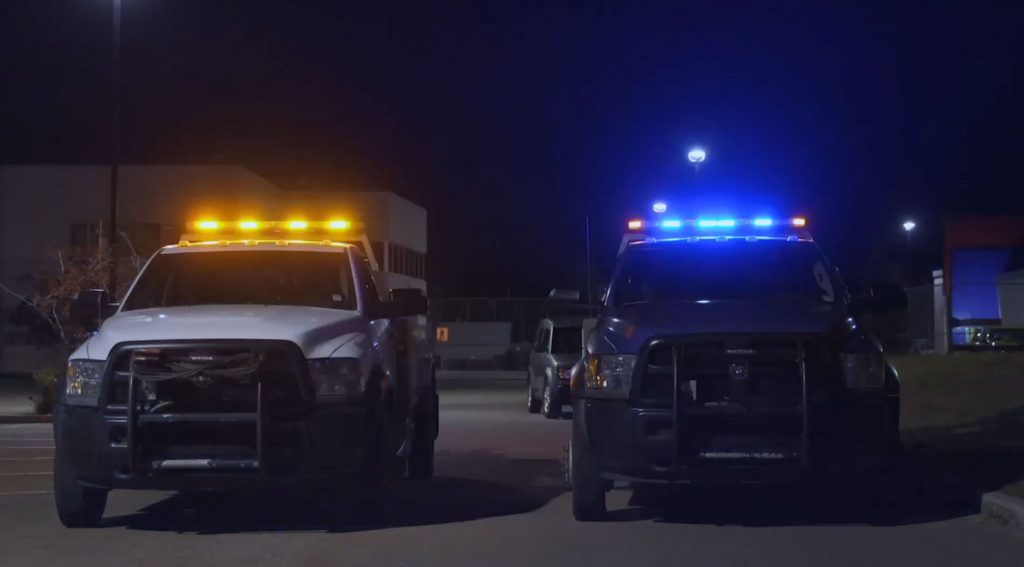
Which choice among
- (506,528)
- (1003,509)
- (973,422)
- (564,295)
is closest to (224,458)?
(506,528)

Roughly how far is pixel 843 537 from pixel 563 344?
549 inches

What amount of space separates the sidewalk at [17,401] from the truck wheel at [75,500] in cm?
1418

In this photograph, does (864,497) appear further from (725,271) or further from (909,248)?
(909,248)

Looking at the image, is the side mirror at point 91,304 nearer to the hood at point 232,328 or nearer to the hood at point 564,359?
the hood at point 232,328

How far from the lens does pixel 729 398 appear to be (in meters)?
9.72

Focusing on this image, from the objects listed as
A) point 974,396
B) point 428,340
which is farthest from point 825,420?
point 974,396

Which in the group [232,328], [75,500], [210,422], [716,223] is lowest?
[75,500]

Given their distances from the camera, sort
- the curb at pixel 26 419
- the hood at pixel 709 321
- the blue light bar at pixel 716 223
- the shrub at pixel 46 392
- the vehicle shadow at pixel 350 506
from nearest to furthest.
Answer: the hood at pixel 709 321
the vehicle shadow at pixel 350 506
the blue light bar at pixel 716 223
the curb at pixel 26 419
the shrub at pixel 46 392

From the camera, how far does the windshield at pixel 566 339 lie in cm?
2352

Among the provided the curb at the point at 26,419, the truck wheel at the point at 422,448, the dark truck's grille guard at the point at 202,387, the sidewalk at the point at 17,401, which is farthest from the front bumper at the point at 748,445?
the sidewalk at the point at 17,401

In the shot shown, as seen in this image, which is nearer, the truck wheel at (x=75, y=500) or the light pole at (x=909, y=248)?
the truck wheel at (x=75, y=500)

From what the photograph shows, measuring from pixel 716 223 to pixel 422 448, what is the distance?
368cm

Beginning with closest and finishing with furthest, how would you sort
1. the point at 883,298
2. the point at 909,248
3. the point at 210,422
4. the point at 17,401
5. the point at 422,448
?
the point at 210,422 < the point at 883,298 < the point at 422,448 < the point at 17,401 < the point at 909,248

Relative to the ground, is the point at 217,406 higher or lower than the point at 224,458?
higher
